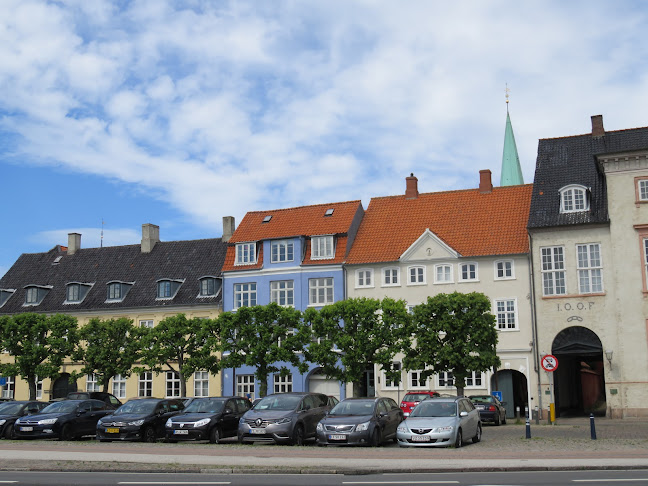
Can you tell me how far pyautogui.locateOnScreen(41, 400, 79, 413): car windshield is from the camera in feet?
95.8

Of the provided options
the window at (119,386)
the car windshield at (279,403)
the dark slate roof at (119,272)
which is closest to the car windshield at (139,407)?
the car windshield at (279,403)

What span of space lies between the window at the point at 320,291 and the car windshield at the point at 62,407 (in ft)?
75.1

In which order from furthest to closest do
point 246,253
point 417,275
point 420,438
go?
1. point 246,253
2. point 417,275
3. point 420,438

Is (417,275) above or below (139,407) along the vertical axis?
above

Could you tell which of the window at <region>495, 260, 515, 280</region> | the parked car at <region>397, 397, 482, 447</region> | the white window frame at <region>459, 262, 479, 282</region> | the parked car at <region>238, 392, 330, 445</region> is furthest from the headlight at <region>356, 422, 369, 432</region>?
the white window frame at <region>459, 262, 479, 282</region>

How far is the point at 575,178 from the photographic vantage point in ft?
150

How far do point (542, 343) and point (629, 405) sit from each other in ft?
18.2

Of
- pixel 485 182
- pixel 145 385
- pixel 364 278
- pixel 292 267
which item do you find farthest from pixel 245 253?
pixel 485 182

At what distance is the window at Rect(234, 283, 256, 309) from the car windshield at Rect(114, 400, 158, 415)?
23.7m

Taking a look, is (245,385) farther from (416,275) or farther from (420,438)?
(420,438)

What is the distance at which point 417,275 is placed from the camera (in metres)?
48.3

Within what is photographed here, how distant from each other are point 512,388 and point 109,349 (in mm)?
25025

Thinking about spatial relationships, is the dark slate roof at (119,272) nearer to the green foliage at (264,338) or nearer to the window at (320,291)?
the window at (320,291)

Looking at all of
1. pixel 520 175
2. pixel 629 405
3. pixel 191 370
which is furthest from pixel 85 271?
pixel 520 175
